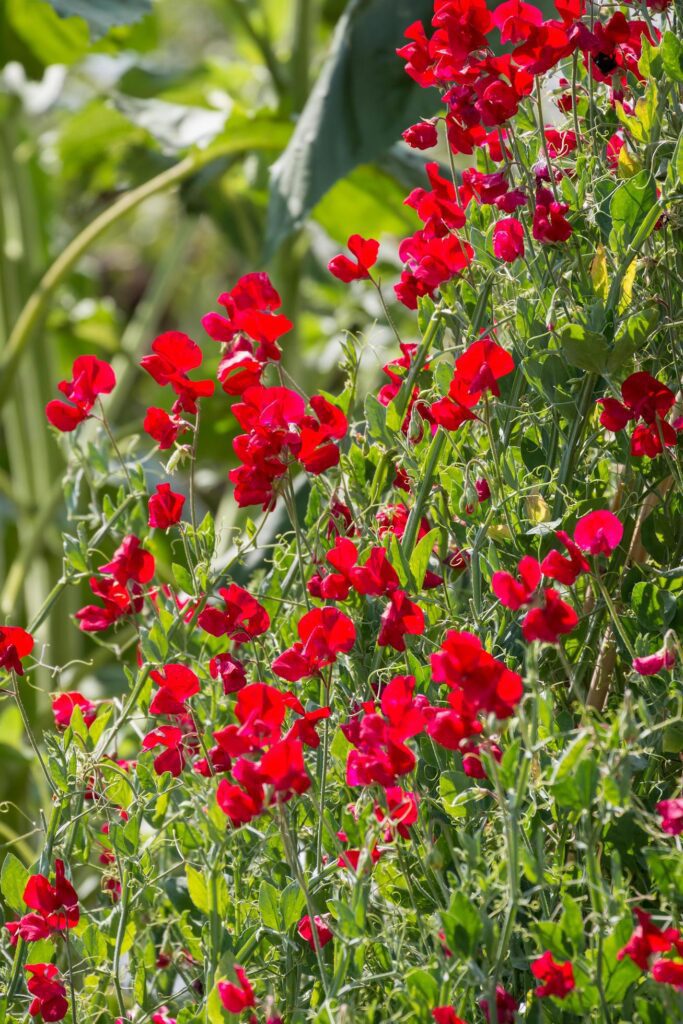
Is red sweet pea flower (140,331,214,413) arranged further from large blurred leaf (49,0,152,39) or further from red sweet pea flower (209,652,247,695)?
large blurred leaf (49,0,152,39)

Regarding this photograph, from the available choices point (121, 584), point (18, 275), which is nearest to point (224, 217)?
point (18, 275)

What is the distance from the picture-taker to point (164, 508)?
706mm

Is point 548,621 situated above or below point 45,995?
→ above

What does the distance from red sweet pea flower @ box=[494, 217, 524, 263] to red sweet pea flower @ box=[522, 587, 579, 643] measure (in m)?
0.22

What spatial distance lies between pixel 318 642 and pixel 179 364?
0.70ft

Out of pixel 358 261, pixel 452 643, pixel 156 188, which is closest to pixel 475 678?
pixel 452 643

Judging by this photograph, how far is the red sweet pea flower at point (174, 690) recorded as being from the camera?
64 centimetres

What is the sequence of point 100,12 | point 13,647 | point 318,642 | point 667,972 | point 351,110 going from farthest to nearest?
point 100,12 → point 351,110 → point 13,647 → point 318,642 → point 667,972

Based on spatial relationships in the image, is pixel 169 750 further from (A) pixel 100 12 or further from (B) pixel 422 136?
(A) pixel 100 12

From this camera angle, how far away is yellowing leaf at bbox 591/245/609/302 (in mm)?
651

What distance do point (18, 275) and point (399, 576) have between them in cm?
147

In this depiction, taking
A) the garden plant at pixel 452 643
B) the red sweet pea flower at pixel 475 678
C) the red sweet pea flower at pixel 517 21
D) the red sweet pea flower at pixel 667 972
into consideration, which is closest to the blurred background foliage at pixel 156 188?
the garden plant at pixel 452 643

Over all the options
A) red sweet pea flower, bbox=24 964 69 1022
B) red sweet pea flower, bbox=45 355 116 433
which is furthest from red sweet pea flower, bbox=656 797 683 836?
red sweet pea flower, bbox=45 355 116 433

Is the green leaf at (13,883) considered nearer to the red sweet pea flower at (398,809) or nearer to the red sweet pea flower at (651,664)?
the red sweet pea flower at (398,809)
